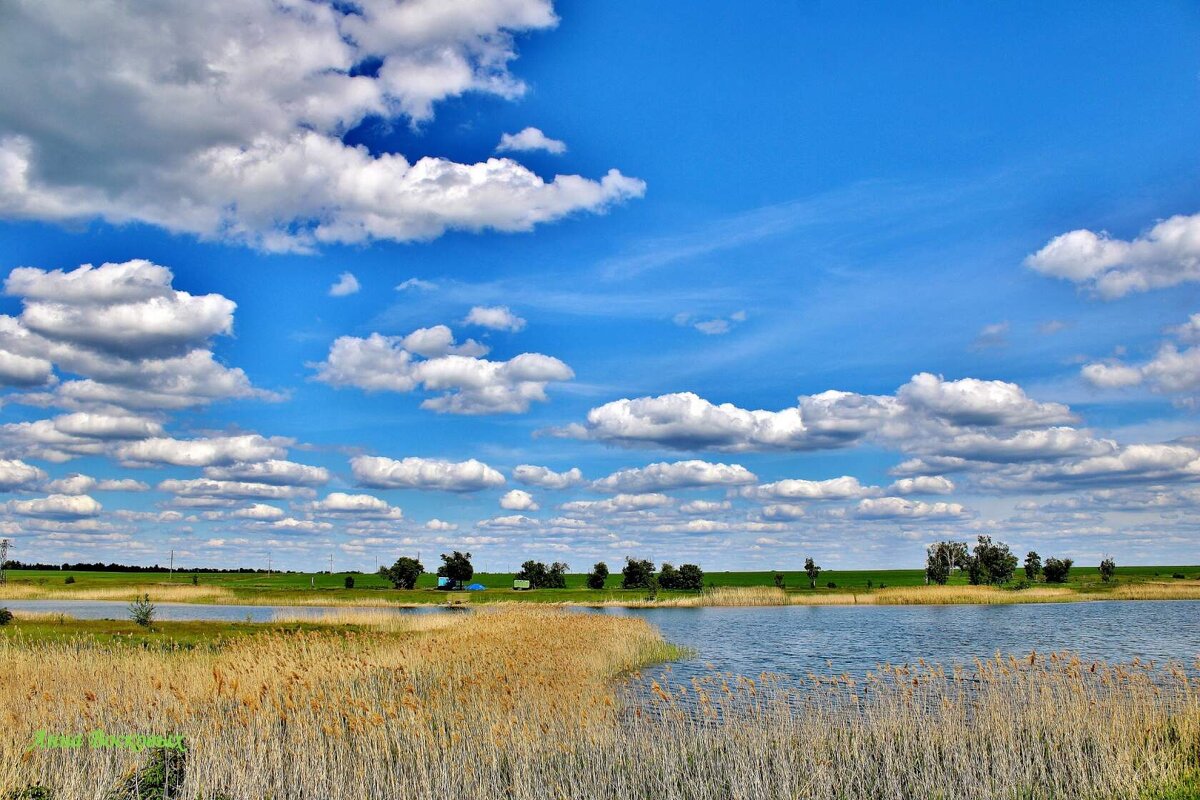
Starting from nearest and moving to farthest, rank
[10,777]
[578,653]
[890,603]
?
[10,777] → [578,653] → [890,603]

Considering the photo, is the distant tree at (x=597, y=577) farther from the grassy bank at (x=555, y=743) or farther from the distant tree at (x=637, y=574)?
the grassy bank at (x=555, y=743)

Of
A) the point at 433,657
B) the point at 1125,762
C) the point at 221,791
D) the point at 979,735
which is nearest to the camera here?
the point at 221,791

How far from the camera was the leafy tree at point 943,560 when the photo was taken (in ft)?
449

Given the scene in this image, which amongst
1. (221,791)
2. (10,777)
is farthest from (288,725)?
(10,777)

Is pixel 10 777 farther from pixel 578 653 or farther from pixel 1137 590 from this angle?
pixel 1137 590

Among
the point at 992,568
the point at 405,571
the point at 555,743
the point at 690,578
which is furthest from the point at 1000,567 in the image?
the point at 555,743

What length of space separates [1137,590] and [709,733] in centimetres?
8897

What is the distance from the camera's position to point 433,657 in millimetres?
20531

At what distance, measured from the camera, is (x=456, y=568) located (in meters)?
125

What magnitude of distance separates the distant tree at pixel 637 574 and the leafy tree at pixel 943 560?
5334cm

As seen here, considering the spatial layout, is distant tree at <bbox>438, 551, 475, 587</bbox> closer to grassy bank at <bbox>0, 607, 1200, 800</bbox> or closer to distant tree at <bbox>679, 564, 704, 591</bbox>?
distant tree at <bbox>679, 564, 704, 591</bbox>

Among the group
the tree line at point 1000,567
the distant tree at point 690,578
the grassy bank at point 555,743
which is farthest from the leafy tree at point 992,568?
the grassy bank at point 555,743

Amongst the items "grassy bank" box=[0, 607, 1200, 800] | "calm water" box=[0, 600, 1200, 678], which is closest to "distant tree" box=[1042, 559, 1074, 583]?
"calm water" box=[0, 600, 1200, 678]

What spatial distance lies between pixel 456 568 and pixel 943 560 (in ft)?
272
